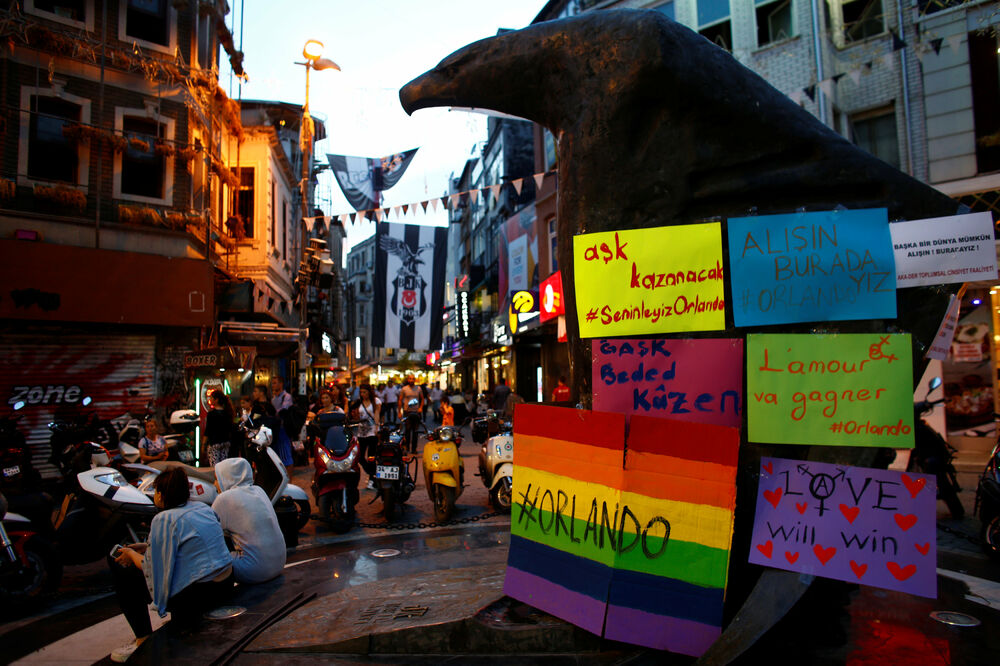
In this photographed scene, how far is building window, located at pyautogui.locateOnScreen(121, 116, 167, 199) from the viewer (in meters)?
13.8

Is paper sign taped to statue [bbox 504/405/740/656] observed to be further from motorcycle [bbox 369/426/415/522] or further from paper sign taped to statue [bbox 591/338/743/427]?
motorcycle [bbox 369/426/415/522]

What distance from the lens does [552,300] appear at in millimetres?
18641

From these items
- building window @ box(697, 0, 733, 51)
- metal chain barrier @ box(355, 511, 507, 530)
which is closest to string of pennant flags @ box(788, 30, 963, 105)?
building window @ box(697, 0, 733, 51)

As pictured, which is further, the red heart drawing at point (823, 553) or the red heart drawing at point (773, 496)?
the red heart drawing at point (773, 496)

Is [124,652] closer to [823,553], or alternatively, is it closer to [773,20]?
[823,553]

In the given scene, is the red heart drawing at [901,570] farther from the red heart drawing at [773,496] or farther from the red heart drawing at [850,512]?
the red heart drawing at [773,496]

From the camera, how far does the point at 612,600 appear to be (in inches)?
130

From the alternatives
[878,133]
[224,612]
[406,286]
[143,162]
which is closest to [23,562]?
[224,612]

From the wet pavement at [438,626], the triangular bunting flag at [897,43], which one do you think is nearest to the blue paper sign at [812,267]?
the wet pavement at [438,626]

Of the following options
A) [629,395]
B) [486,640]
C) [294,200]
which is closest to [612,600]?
[486,640]

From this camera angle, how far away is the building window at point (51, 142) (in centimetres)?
1278

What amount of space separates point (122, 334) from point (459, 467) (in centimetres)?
877

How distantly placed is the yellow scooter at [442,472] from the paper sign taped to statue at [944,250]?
5988 mm

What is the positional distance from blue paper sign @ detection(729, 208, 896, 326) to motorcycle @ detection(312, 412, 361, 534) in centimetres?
597
